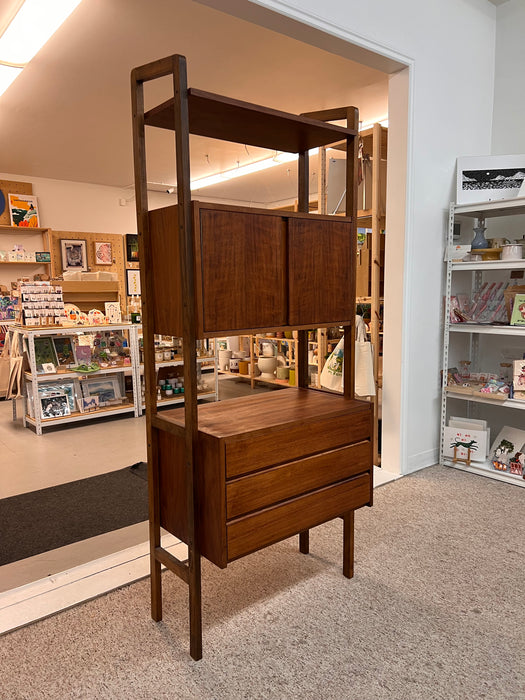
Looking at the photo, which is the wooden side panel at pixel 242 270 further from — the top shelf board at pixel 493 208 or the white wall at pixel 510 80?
the white wall at pixel 510 80

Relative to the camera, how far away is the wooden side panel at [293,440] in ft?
5.10

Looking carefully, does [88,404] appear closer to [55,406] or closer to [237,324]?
[55,406]

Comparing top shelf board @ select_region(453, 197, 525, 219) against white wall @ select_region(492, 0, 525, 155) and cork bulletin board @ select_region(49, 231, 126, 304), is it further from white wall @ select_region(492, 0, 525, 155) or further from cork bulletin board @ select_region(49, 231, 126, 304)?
cork bulletin board @ select_region(49, 231, 126, 304)

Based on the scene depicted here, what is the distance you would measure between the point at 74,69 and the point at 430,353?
11.6 ft

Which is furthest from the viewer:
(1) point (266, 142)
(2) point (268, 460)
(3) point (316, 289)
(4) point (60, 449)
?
(4) point (60, 449)

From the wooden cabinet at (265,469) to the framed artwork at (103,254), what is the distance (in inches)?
271

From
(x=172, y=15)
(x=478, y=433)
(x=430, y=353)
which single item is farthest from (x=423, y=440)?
(x=172, y=15)

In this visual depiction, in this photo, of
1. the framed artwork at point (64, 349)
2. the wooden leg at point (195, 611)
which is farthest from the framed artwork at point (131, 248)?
the wooden leg at point (195, 611)

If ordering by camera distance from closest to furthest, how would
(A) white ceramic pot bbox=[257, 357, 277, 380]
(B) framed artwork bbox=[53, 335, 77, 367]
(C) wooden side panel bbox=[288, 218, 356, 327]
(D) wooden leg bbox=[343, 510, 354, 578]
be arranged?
(C) wooden side panel bbox=[288, 218, 356, 327] → (D) wooden leg bbox=[343, 510, 354, 578] → (B) framed artwork bbox=[53, 335, 77, 367] → (A) white ceramic pot bbox=[257, 357, 277, 380]

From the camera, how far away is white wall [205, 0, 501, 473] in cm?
295

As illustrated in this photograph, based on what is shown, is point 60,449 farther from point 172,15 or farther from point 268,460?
point 172,15

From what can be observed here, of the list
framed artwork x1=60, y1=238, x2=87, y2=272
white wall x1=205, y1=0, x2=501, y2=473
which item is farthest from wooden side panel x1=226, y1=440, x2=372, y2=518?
framed artwork x1=60, y1=238, x2=87, y2=272

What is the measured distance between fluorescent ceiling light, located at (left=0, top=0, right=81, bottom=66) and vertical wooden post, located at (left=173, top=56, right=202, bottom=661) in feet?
6.96

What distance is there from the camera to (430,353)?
3277 mm
